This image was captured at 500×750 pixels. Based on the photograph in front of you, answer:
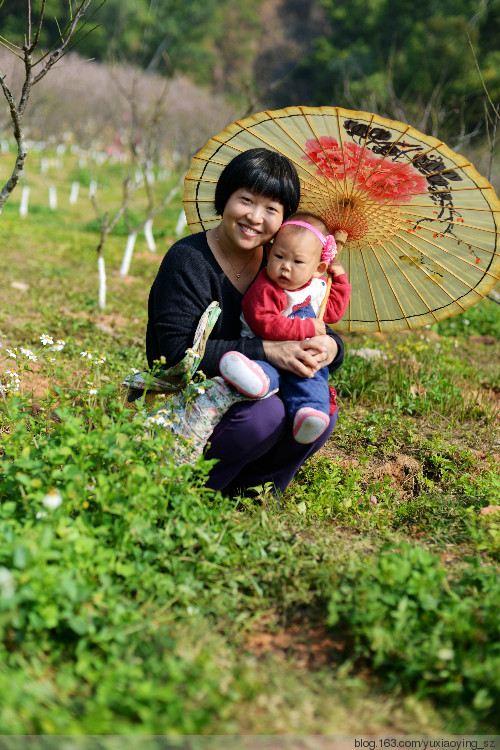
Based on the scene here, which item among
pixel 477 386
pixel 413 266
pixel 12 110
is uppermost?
pixel 12 110

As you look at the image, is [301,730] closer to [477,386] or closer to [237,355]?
[237,355]

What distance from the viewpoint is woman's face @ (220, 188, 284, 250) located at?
8.39ft

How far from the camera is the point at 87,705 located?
5.05 feet

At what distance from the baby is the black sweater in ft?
0.41

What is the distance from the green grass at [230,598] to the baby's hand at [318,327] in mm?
825

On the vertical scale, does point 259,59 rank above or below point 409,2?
below

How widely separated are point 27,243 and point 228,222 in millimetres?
8974

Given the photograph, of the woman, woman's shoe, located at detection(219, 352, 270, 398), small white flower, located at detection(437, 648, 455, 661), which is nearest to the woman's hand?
the woman

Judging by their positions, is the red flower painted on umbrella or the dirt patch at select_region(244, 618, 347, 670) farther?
the red flower painted on umbrella

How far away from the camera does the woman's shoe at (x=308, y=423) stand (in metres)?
2.44

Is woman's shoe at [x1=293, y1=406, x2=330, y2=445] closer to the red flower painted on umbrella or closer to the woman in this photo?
the woman

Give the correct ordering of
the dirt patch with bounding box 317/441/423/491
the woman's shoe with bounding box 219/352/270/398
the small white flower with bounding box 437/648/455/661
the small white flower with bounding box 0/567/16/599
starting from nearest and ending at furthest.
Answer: the small white flower with bounding box 0/567/16/599 → the small white flower with bounding box 437/648/455/661 → the woman's shoe with bounding box 219/352/270/398 → the dirt patch with bounding box 317/441/423/491

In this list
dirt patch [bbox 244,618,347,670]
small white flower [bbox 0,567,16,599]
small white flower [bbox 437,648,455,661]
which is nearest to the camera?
small white flower [bbox 0,567,16,599]

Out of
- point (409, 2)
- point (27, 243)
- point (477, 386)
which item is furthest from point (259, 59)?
point (477, 386)
